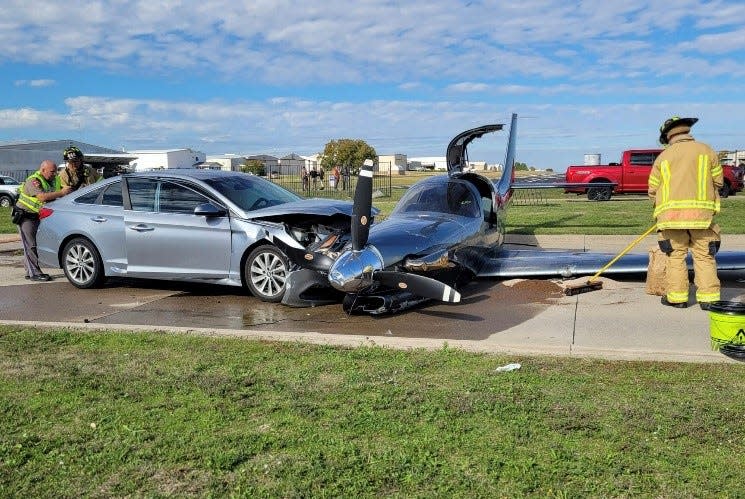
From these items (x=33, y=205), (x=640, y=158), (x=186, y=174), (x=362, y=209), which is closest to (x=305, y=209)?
(x=362, y=209)

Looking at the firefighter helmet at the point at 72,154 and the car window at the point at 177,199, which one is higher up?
the firefighter helmet at the point at 72,154

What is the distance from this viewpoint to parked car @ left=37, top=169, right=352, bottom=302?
851 centimetres

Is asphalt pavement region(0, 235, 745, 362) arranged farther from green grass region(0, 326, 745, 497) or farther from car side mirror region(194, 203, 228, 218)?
car side mirror region(194, 203, 228, 218)

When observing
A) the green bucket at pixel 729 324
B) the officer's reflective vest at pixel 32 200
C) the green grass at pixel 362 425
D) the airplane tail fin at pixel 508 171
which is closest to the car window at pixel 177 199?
the officer's reflective vest at pixel 32 200

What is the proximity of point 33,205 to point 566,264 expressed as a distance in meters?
8.19

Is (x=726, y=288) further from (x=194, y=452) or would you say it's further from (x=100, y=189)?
(x=100, y=189)

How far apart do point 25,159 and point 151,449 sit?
79.9 m

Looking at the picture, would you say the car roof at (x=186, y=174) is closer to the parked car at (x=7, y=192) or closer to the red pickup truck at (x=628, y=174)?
the red pickup truck at (x=628, y=174)

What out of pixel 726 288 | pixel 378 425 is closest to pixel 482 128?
pixel 726 288

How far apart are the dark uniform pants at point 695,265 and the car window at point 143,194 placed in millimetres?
6614

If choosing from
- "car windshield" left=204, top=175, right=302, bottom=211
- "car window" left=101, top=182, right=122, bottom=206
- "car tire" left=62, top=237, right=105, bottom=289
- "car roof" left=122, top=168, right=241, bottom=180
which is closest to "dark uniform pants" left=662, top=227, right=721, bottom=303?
"car windshield" left=204, top=175, right=302, bottom=211

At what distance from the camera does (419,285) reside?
7066 mm

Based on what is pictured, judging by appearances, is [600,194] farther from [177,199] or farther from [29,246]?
[29,246]

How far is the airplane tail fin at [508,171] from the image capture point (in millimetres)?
12411
